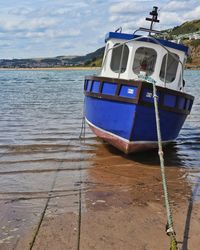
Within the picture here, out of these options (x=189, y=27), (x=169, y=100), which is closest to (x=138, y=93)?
(x=169, y=100)

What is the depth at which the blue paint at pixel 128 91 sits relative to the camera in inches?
379

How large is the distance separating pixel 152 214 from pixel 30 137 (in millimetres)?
7113

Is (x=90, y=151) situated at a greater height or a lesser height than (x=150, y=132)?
lesser

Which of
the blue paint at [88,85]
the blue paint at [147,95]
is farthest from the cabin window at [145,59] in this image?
the blue paint at [147,95]

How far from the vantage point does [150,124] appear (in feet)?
33.0

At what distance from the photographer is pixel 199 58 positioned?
136 m

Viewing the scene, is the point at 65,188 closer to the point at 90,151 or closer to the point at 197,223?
the point at 197,223

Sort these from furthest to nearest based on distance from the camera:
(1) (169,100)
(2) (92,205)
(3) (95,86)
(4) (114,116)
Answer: (3) (95,86) → (4) (114,116) → (1) (169,100) → (2) (92,205)

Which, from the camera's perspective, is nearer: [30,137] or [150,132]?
[150,132]

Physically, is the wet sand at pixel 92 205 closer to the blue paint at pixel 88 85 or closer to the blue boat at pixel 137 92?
the blue boat at pixel 137 92

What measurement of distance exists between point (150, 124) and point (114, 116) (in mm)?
930

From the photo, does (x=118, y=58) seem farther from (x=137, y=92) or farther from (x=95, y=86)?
(x=137, y=92)

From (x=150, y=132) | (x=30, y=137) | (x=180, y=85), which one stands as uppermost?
(x=180, y=85)

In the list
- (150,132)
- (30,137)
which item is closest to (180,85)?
(150,132)
